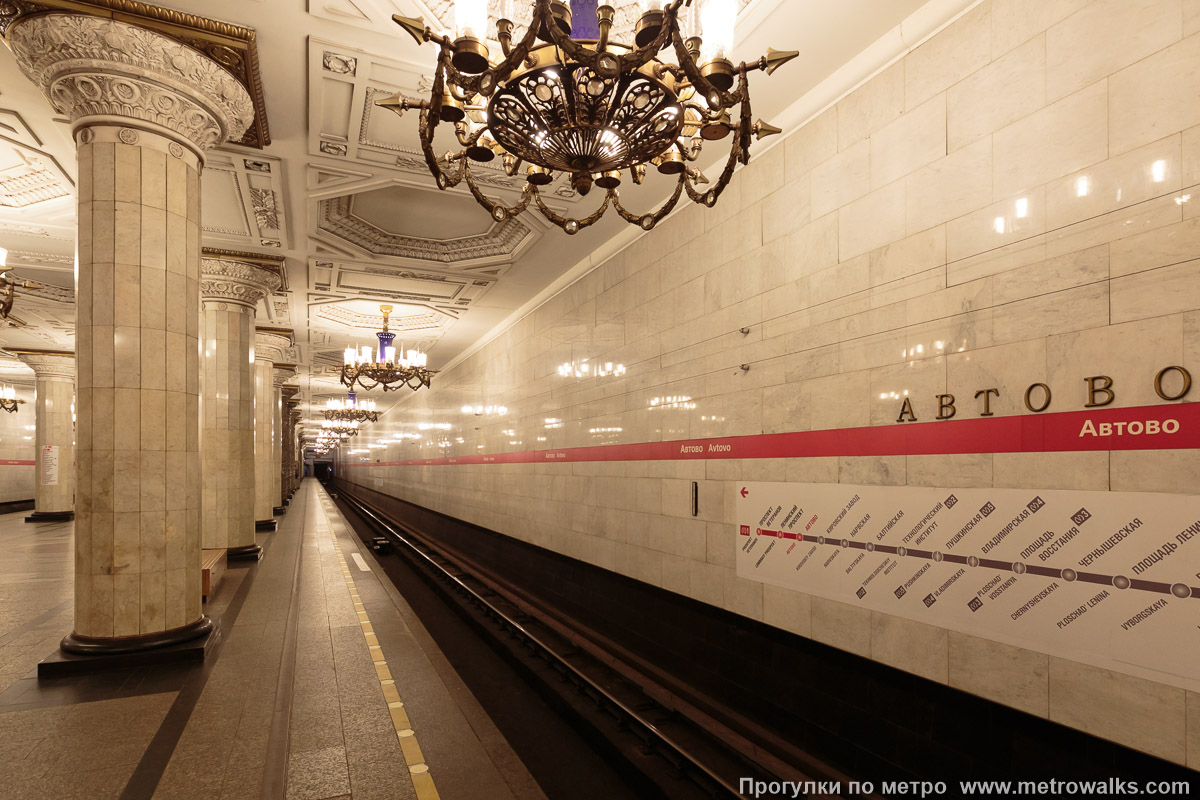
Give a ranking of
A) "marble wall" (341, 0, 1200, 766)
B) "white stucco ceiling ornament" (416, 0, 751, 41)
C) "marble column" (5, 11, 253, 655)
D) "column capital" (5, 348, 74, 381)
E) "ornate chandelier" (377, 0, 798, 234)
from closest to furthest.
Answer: "ornate chandelier" (377, 0, 798, 234), "marble wall" (341, 0, 1200, 766), "white stucco ceiling ornament" (416, 0, 751, 41), "marble column" (5, 11, 253, 655), "column capital" (5, 348, 74, 381)

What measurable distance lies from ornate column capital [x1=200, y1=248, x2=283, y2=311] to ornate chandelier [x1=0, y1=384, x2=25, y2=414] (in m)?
17.7

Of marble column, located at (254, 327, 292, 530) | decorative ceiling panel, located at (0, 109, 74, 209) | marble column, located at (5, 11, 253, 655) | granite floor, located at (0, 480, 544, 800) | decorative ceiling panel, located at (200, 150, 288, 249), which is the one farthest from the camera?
marble column, located at (254, 327, 292, 530)

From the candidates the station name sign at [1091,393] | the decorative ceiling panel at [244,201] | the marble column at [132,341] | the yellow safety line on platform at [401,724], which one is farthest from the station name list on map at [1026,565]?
the decorative ceiling panel at [244,201]

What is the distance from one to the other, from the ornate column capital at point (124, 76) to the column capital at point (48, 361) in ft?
55.9

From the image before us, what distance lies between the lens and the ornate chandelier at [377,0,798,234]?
2129 millimetres

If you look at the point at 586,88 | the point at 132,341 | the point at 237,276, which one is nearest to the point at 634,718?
the point at 586,88

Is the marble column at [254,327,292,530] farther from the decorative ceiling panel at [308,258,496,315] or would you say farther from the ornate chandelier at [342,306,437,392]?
the decorative ceiling panel at [308,258,496,315]

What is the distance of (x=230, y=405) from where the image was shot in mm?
10125

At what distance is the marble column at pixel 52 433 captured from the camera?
1834 centimetres

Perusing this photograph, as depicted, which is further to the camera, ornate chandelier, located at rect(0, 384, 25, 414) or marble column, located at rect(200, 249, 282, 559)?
ornate chandelier, located at rect(0, 384, 25, 414)

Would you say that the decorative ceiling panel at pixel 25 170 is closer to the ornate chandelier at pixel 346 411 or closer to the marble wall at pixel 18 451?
the ornate chandelier at pixel 346 411

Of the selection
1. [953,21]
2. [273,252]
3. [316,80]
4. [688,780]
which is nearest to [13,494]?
[273,252]

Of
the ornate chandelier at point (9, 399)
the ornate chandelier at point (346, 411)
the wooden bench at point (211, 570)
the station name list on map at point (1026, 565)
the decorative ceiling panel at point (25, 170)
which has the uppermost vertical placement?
the decorative ceiling panel at point (25, 170)

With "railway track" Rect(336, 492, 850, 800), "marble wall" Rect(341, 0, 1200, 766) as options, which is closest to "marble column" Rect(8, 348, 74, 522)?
"railway track" Rect(336, 492, 850, 800)
